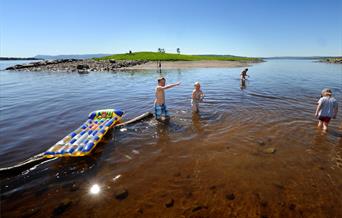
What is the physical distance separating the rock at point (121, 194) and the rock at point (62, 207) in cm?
99

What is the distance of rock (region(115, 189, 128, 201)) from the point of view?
4.13 metres

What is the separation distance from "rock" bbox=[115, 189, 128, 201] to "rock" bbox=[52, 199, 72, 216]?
0.99 metres

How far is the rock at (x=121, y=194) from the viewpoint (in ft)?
13.6

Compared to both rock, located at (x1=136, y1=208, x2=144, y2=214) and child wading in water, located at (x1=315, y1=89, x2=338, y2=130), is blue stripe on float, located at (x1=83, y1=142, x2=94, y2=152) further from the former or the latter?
child wading in water, located at (x1=315, y1=89, x2=338, y2=130)

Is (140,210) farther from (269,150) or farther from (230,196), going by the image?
(269,150)

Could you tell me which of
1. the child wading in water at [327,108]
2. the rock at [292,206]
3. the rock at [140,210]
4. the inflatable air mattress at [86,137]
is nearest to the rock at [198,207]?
the rock at [140,210]

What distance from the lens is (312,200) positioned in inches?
156

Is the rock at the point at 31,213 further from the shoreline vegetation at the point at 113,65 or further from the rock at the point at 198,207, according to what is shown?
the shoreline vegetation at the point at 113,65

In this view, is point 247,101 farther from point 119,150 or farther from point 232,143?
point 119,150

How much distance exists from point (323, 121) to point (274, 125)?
173 cm

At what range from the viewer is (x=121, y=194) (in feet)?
13.9

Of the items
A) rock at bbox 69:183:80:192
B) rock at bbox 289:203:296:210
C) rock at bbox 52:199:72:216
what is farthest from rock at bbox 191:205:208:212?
rock at bbox 69:183:80:192

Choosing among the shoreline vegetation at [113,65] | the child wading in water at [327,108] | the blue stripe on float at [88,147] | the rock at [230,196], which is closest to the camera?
the rock at [230,196]

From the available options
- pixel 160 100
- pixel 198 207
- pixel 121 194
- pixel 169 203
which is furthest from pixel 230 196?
pixel 160 100
